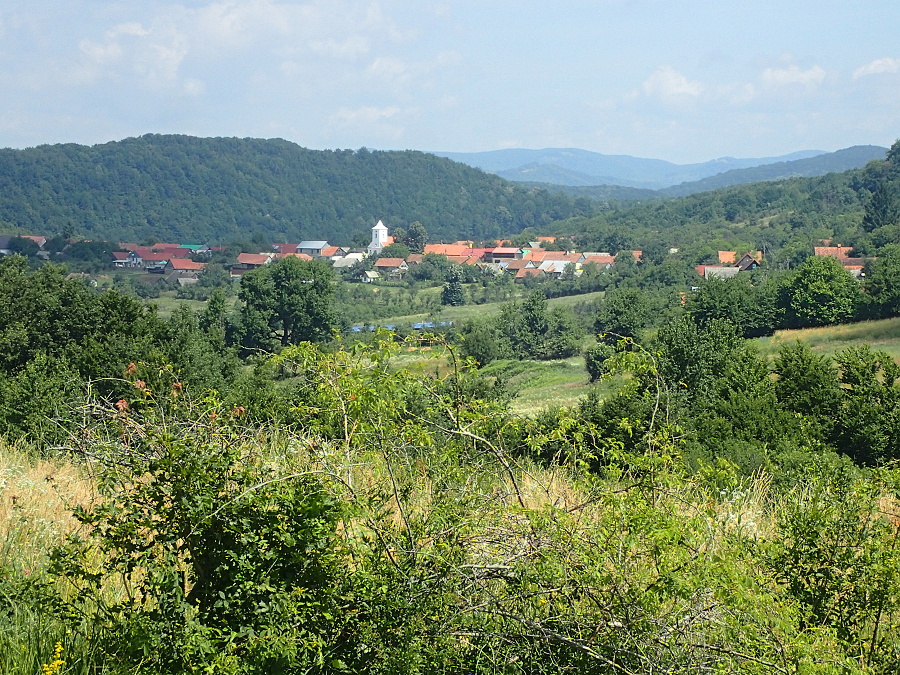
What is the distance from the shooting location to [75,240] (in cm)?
12738

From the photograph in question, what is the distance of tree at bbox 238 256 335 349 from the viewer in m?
57.4

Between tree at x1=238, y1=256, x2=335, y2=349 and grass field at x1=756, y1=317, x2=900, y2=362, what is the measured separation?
3062cm

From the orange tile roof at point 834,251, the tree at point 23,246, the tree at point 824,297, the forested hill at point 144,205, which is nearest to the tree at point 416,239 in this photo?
the forested hill at point 144,205

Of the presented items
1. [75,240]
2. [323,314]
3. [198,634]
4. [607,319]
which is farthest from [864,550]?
[75,240]

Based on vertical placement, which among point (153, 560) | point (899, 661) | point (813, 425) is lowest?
point (813, 425)

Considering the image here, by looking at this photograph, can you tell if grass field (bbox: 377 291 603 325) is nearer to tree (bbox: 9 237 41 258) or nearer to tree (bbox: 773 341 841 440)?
tree (bbox: 773 341 841 440)

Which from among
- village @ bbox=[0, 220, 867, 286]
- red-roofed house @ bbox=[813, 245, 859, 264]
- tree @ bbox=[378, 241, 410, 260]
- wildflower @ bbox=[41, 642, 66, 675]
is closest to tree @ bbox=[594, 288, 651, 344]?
village @ bbox=[0, 220, 867, 286]

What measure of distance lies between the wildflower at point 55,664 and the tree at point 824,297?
206 ft

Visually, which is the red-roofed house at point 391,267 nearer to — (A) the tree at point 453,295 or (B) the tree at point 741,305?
(A) the tree at point 453,295

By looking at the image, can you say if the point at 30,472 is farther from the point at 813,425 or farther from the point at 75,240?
the point at 75,240

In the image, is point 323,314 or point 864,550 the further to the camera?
point 323,314

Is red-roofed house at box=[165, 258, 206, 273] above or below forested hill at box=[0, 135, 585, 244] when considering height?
below

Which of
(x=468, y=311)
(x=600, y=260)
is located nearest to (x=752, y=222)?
(x=600, y=260)

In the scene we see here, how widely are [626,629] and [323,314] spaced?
56.8m
